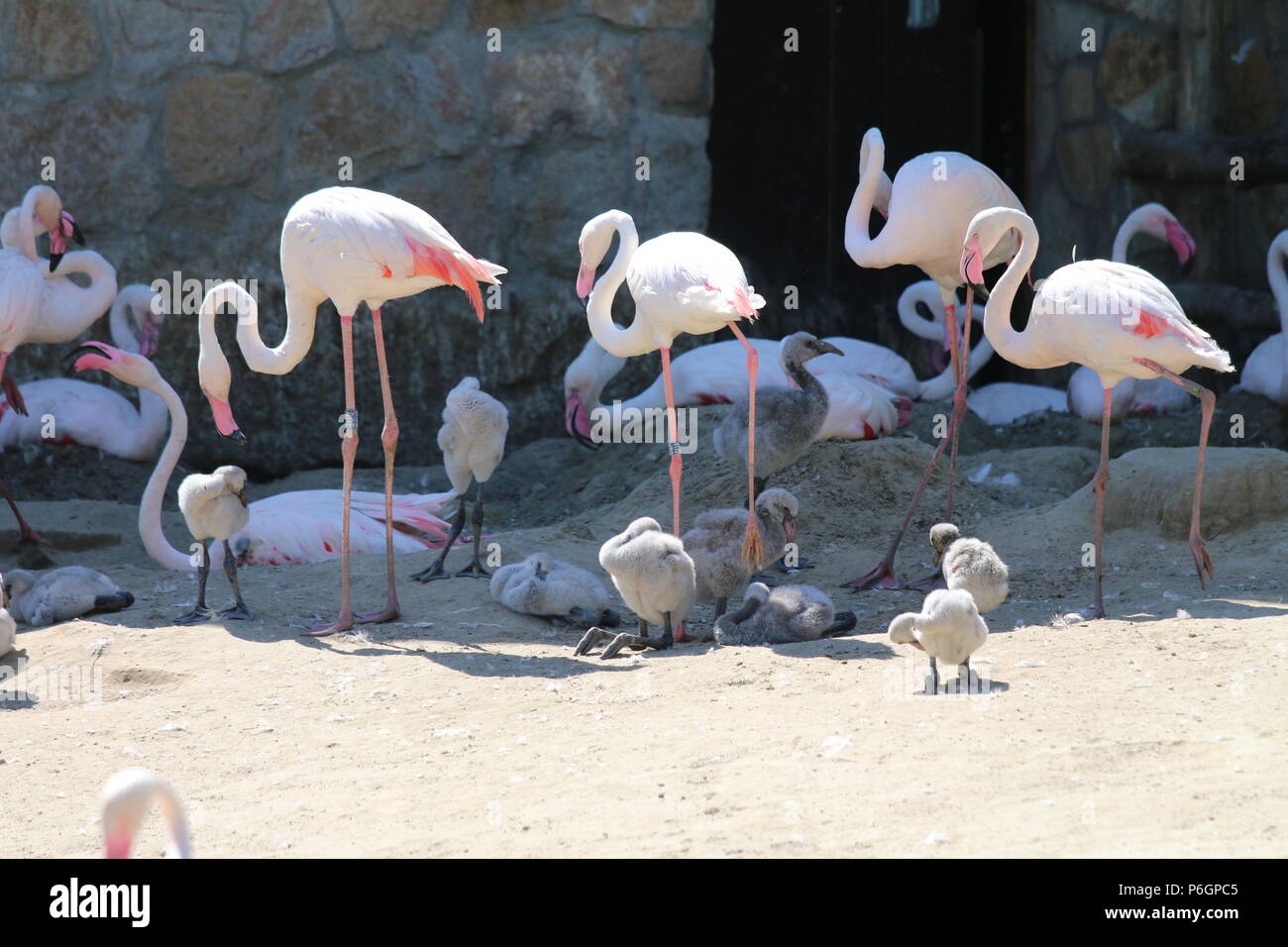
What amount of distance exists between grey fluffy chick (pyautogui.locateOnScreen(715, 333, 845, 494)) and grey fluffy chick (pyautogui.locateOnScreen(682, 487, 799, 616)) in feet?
1.67

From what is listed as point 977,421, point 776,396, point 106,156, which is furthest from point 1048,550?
point 106,156

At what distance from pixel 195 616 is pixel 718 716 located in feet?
7.52

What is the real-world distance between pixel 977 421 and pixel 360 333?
3.46m

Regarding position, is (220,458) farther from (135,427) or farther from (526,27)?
(526,27)

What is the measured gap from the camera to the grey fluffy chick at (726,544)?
5676 mm

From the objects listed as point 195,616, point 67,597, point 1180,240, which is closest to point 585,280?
point 195,616

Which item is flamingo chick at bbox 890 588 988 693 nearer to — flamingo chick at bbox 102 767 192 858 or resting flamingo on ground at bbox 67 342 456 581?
flamingo chick at bbox 102 767 192 858

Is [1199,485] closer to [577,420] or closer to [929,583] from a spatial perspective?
[929,583]

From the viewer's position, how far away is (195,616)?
571cm

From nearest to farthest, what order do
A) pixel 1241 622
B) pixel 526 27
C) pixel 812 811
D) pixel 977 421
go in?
1. pixel 812 811
2. pixel 1241 622
3. pixel 526 27
4. pixel 977 421

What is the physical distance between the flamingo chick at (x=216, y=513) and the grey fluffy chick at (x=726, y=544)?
160 centimetres

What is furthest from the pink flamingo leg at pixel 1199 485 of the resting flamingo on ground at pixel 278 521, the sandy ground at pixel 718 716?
the resting flamingo on ground at pixel 278 521

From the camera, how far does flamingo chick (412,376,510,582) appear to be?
6.25m

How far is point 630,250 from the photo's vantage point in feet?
20.3
